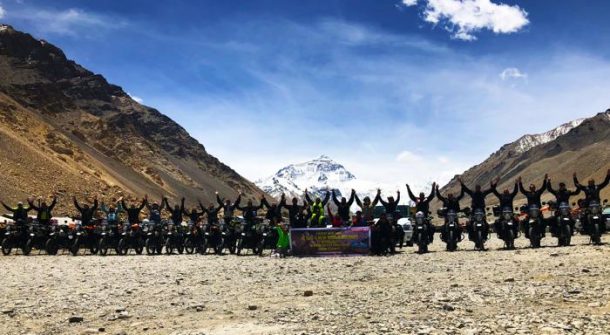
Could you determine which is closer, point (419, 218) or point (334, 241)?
point (334, 241)

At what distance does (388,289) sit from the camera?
12.8 meters

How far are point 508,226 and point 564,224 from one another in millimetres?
1934

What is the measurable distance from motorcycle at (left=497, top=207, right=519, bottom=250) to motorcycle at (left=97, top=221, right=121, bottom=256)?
17.5 metres

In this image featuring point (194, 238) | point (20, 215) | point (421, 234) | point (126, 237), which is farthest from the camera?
point (20, 215)

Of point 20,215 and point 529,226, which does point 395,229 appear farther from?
point 20,215

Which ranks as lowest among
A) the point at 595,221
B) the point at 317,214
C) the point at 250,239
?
the point at 250,239

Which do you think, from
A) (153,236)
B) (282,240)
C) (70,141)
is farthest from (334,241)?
(70,141)

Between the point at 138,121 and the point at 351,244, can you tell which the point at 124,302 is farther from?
the point at 138,121

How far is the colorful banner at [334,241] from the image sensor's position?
77.7 feet

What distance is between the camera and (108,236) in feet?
96.1

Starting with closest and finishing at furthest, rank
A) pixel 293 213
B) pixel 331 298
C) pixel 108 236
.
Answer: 1. pixel 331 298
2. pixel 293 213
3. pixel 108 236

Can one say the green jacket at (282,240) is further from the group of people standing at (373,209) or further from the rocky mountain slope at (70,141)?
the rocky mountain slope at (70,141)

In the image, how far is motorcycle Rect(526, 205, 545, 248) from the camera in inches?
878

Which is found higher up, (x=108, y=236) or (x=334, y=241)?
(x=108, y=236)
